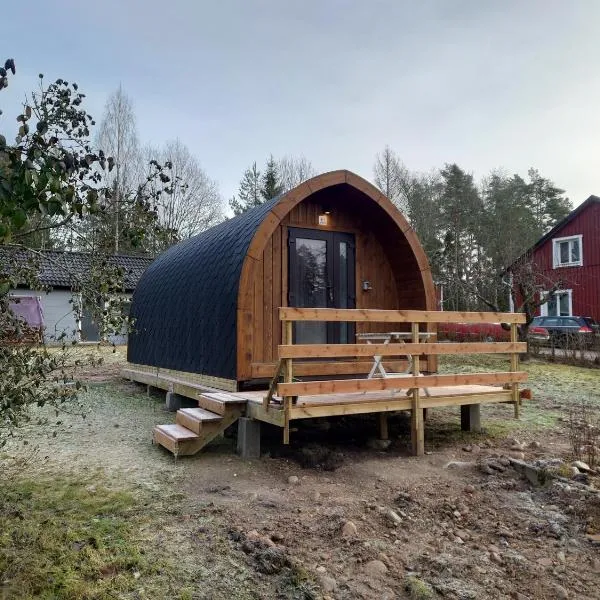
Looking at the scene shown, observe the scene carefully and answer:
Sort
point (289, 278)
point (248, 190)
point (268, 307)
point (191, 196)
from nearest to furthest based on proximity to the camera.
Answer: point (268, 307)
point (289, 278)
point (191, 196)
point (248, 190)

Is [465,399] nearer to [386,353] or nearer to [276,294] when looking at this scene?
[386,353]

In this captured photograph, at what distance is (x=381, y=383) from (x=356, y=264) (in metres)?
2.91

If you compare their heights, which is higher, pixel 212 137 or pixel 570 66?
pixel 212 137

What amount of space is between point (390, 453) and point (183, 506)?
7.93ft

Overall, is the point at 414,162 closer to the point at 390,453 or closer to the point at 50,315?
the point at 50,315

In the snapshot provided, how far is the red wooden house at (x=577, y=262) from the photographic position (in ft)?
69.2

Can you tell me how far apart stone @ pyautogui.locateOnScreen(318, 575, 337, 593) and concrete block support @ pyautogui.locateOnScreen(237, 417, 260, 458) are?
7.66 feet

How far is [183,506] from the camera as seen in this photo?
3.78 m

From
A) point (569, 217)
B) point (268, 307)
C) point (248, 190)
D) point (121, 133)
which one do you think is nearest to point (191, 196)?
point (121, 133)

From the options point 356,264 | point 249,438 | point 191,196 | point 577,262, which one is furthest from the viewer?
point 191,196

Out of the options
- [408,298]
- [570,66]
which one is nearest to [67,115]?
[408,298]

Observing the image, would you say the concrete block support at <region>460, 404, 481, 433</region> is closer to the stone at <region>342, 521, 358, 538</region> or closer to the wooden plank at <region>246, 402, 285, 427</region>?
the wooden plank at <region>246, 402, 285, 427</region>

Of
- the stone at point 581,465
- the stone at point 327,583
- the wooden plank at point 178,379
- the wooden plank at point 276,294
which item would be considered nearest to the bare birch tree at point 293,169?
the wooden plank at point 178,379

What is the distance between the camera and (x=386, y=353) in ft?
16.6
